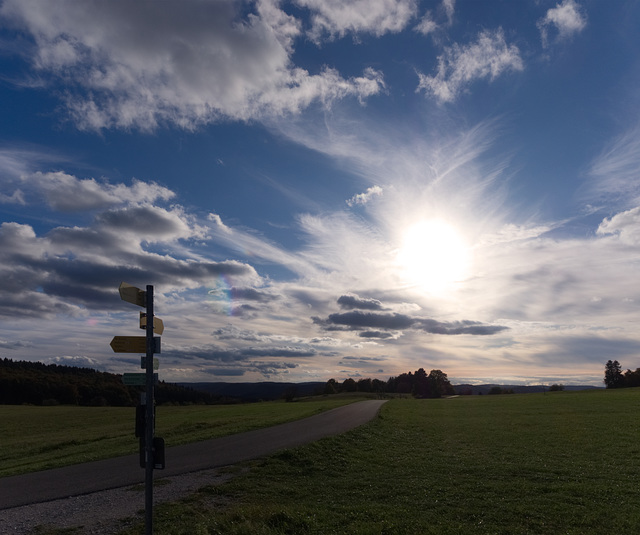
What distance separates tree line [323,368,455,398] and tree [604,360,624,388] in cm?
5123

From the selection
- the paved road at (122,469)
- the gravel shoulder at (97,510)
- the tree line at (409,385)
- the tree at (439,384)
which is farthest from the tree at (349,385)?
the gravel shoulder at (97,510)

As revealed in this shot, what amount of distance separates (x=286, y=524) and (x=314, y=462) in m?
9.36

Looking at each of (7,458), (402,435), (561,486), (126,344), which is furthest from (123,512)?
(402,435)

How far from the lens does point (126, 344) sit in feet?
27.1

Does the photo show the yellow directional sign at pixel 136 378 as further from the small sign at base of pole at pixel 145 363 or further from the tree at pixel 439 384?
the tree at pixel 439 384

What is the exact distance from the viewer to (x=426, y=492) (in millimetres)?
14211

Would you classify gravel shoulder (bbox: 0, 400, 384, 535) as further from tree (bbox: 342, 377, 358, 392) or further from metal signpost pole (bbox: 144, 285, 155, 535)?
tree (bbox: 342, 377, 358, 392)

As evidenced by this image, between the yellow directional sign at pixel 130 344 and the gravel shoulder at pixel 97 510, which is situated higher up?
the yellow directional sign at pixel 130 344

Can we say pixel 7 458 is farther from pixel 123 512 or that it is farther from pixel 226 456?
pixel 123 512

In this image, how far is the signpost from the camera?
8094 millimetres

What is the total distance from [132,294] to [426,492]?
37.4 feet

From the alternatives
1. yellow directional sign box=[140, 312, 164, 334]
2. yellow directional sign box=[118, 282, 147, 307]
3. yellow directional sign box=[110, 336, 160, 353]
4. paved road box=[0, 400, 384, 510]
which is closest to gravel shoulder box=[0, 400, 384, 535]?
paved road box=[0, 400, 384, 510]

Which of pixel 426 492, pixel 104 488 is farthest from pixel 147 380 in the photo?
pixel 426 492

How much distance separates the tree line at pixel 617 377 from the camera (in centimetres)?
13825
